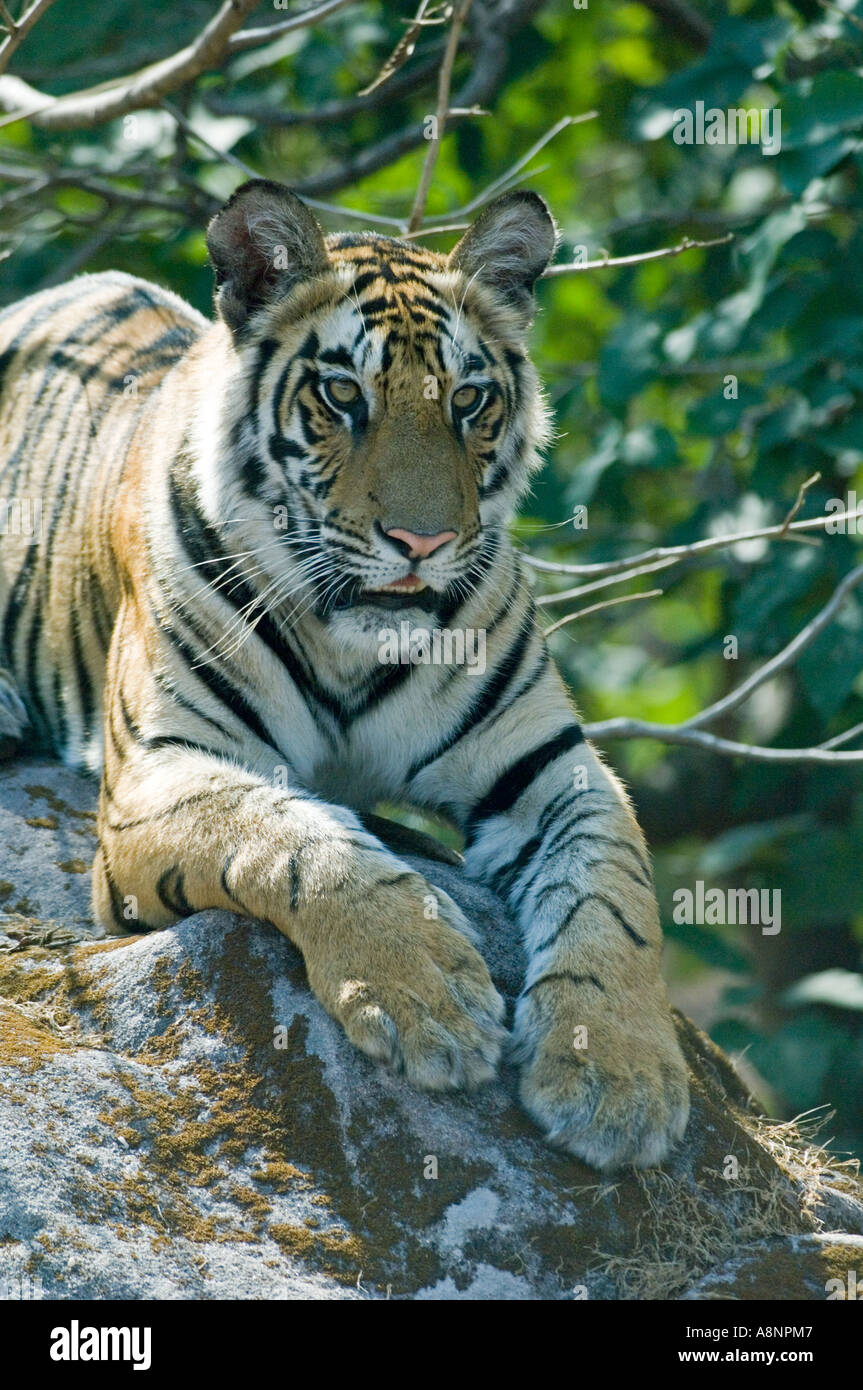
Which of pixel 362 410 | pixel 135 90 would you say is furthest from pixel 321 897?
pixel 135 90

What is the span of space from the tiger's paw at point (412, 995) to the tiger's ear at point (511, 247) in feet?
6.33

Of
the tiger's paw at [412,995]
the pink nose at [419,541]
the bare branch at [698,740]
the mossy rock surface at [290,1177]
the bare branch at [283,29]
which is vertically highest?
the bare branch at [283,29]

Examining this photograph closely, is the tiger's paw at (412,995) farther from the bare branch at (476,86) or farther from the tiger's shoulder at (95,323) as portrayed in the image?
the bare branch at (476,86)

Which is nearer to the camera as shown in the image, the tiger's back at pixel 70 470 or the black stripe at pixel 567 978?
the black stripe at pixel 567 978

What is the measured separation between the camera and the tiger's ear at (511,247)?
4.16 m

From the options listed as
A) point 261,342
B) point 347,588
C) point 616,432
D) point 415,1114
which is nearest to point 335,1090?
point 415,1114

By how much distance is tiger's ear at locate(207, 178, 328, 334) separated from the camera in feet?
12.7

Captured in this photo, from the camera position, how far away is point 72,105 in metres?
5.26

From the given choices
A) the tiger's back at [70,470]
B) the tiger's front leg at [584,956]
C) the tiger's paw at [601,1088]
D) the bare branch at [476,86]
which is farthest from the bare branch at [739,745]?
the bare branch at [476,86]

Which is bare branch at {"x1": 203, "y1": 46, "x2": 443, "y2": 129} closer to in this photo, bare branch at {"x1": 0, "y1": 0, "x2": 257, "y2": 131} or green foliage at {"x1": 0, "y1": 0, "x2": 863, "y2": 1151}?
green foliage at {"x1": 0, "y1": 0, "x2": 863, "y2": 1151}

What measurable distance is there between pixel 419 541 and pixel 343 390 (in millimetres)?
501

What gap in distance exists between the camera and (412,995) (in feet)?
9.84

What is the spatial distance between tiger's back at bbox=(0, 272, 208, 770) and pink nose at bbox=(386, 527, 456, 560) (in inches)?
53.3

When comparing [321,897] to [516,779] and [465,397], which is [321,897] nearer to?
[516,779]
